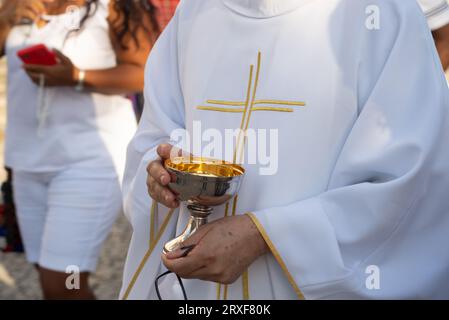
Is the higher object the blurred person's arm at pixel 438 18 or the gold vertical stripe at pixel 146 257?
the blurred person's arm at pixel 438 18

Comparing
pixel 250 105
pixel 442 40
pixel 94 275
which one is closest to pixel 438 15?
pixel 442 40

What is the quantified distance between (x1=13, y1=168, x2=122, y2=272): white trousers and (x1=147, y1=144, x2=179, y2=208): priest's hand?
→ 5.39ft

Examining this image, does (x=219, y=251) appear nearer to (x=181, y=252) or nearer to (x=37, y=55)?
(x=181, y=252)

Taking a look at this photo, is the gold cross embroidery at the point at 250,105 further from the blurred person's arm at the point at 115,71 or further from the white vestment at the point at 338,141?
the blurred person's arm at the point at 115,71

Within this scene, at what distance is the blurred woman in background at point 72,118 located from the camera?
12.1ft

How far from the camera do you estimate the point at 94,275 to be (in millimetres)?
5250

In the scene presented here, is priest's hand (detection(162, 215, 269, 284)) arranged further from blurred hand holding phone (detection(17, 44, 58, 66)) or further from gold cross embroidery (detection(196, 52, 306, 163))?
blurred hand holding phone (detection(17, 44, 58, 66))

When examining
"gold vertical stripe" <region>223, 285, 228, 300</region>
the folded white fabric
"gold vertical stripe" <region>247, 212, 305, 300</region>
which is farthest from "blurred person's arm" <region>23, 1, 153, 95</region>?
"gold vertical stripe" <region>247, 212, 305, 300</region>

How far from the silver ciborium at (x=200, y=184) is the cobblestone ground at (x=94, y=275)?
3015 mm

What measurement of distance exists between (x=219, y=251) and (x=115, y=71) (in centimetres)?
214

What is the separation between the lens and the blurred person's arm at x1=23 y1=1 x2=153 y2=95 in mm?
3697

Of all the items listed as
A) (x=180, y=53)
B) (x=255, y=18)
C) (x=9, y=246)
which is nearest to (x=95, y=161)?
(x=9, y=246)

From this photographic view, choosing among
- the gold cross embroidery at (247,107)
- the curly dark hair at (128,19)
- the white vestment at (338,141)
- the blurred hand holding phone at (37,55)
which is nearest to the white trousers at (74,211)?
the blurred hand holding phone at (37,55)

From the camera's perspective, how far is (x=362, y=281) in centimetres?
197
